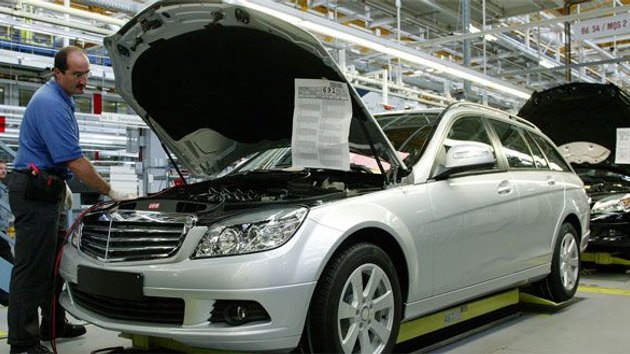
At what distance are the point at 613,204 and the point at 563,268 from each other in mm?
1863

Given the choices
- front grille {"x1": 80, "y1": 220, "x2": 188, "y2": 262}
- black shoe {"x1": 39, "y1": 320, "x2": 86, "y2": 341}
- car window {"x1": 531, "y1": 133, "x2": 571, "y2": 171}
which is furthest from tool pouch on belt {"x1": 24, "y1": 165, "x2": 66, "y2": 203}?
car window {"x1": 531, "y1": 133, "x2": 571, "y2": 171}

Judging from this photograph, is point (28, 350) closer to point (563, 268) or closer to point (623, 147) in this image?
point (563, 268)

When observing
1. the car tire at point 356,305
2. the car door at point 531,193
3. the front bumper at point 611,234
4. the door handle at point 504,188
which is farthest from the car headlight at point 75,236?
the front bumper at point 611,234

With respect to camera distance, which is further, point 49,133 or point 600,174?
point 600,174

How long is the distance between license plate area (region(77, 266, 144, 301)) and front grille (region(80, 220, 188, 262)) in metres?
0.08

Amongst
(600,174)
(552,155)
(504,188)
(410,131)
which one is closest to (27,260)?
(410,131)

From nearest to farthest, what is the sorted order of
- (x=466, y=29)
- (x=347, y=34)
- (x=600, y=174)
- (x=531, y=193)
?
(x=531, y=193) < (x=347, y=34) < (x=600, y=174) < (x=466, y=29)

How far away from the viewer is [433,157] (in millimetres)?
3172

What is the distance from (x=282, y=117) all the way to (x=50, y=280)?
1.65 metres

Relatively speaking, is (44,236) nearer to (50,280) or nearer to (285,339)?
(50,280)

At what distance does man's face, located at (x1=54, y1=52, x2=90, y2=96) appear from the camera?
312 centimetres

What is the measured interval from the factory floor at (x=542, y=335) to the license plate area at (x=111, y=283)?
0.57 metres

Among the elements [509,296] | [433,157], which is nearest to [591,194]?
[509,296]

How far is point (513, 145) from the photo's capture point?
4.10 m
